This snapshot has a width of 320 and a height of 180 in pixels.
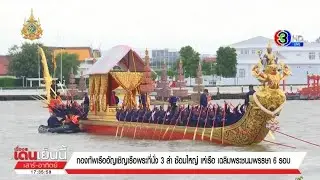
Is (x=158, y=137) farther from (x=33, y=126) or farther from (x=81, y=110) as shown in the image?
(x=33, y=126)

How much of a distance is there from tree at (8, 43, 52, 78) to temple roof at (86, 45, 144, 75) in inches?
1392

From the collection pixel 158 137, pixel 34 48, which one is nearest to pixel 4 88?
pixel 34 48

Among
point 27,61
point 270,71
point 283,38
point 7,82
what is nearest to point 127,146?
point 270,71

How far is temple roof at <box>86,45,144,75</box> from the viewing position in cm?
2127

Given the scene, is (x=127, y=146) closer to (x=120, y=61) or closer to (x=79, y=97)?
(x=120, y=61)

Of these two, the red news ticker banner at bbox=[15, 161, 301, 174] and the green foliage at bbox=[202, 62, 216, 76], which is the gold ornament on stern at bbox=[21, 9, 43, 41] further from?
the red news ticker banner at bbox=[15, 161, 301, 174]

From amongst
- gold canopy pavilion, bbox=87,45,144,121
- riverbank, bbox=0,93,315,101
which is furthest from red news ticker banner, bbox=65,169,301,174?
riverbank, bbox=0,93,315,101

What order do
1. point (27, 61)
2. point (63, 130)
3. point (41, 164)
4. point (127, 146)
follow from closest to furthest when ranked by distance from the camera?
point (41, 164), point (127, 146), point (63, 130), point (27, 61)

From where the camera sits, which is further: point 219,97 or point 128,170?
point 219,97

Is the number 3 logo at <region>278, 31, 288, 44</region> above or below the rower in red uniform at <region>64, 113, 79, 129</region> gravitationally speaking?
above

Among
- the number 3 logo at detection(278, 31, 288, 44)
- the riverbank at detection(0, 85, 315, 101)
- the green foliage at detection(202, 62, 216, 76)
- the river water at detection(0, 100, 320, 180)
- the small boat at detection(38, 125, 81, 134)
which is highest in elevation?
the green foliage at detection(202, 62, 216, 76)

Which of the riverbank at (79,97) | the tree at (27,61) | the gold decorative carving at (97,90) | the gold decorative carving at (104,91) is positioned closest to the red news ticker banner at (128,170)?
the gold decorative carving at (104,91)

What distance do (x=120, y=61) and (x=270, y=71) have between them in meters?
7.73

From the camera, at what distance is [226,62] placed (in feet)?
196
